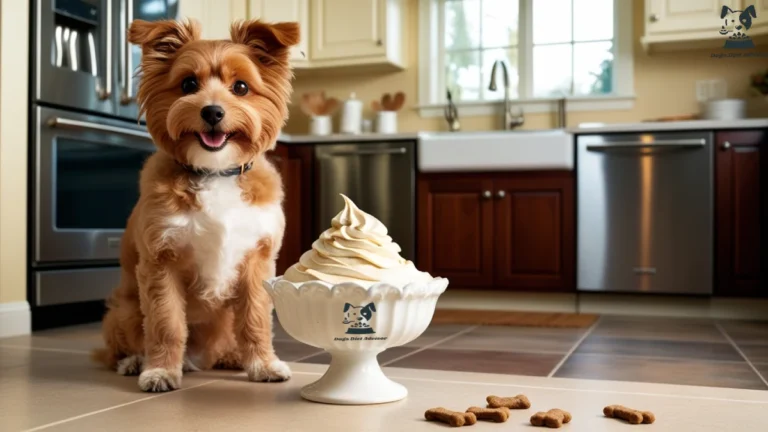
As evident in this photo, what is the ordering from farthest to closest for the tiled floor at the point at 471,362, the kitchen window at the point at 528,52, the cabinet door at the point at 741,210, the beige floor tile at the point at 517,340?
1. the kitchen window at the point at 528,52
2. the cabinet door at the point at 741,210
3. the beige floor tile at the point at 517,340
4. the tiled floor at the point at 471,362

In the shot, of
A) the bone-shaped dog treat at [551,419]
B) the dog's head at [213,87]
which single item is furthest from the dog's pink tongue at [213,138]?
the bone-shaped dog treat at [551,419]

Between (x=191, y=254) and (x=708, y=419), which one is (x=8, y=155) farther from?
(x=708, y=419)

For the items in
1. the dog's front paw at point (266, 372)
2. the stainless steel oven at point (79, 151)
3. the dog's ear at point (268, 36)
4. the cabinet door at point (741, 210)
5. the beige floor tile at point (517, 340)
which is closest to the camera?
the dog's ear at point (268, 36)

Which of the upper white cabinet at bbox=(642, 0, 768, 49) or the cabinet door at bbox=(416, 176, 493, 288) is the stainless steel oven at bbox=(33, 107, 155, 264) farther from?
the upper white cabinet at bbox=(642, 0, 768, 49)

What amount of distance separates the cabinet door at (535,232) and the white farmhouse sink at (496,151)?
0.31 ft

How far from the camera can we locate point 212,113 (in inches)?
66.3

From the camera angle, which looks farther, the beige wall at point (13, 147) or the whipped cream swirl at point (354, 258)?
the beige wall at point (13, 147)

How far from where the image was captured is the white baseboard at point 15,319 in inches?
114

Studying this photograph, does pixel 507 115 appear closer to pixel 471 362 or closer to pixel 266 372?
pixel 471 362

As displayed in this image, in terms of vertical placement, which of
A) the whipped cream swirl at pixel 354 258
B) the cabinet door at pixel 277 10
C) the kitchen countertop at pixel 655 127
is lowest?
the whipped cream swirl at pixel 354 258

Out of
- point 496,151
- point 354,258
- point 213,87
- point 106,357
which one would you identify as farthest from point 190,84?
point 496,151

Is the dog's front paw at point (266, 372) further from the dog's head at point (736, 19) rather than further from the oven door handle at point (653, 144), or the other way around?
the dog's head at point (736, 19)

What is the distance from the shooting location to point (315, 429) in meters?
1.39

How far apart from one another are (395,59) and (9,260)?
2.86 m
